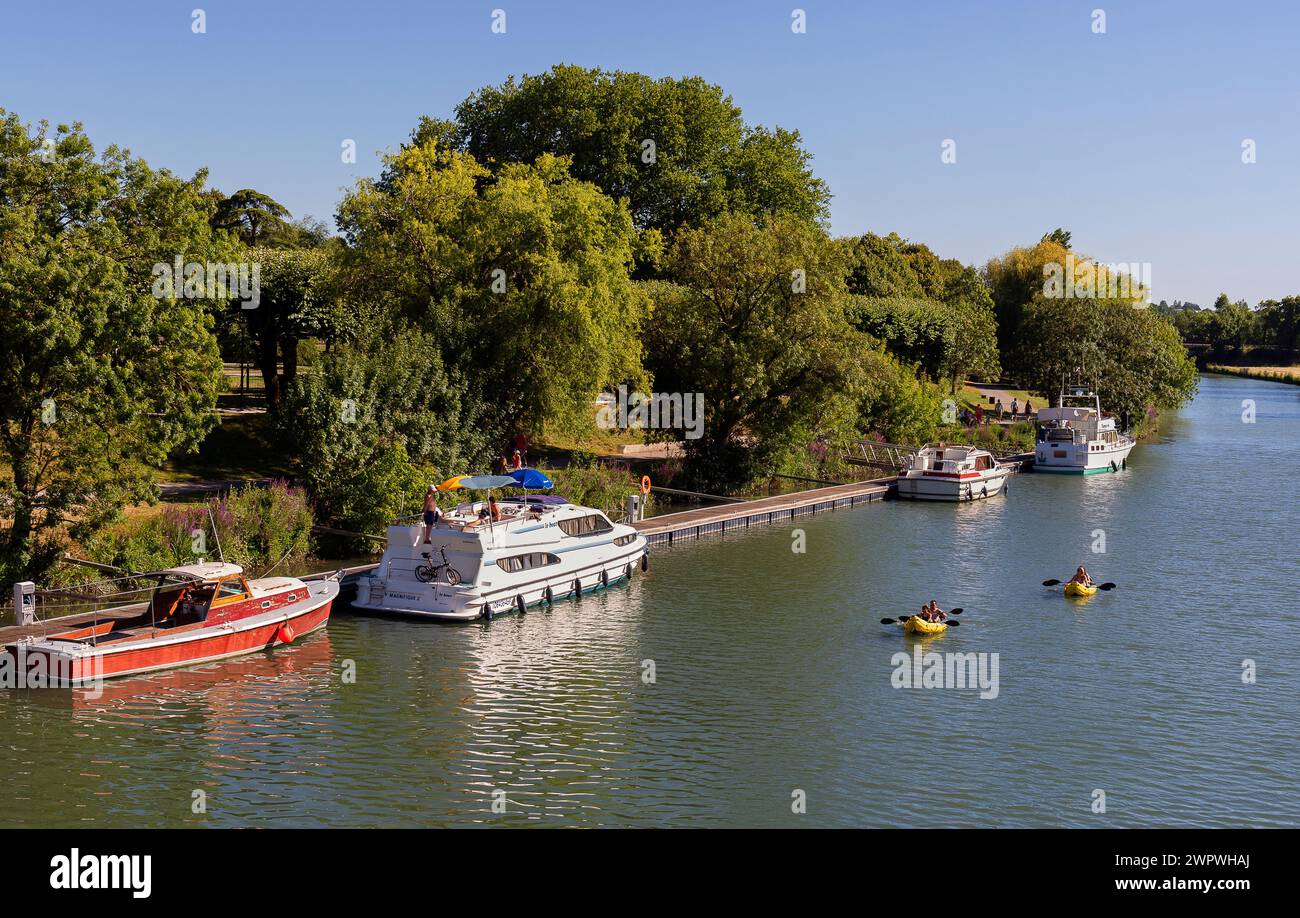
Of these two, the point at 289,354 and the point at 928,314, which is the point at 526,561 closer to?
the point at 289,354

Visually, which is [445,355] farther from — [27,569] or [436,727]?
[436,727]

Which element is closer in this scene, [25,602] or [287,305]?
[25,602]

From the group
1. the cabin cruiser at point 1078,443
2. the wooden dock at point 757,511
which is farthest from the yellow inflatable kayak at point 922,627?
the cabin cruiser at point 1078,443

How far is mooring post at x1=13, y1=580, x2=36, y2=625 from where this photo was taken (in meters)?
37.7

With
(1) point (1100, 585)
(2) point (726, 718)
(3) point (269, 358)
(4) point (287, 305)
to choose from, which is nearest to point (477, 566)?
(2) point (726, 718)

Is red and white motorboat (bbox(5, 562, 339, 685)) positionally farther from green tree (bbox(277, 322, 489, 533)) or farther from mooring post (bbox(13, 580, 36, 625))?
green tree (bbox(277, 322, 489, 533))

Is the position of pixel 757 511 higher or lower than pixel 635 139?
lower

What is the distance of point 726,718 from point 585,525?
17.2m

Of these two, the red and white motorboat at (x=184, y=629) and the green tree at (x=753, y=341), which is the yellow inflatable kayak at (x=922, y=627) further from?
the green tree at (x=753, y=341)

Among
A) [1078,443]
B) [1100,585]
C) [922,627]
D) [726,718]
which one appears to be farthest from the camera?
[1078,443]

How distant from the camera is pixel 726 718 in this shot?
33.5 metres

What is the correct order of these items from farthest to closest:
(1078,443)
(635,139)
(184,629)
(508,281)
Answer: (635,139) → (1078,443) → (508,281) → (184,629)
